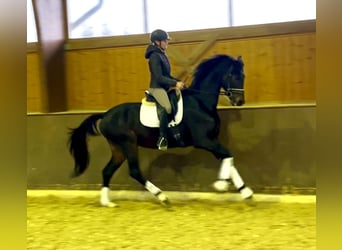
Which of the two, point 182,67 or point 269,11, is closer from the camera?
point 269,11

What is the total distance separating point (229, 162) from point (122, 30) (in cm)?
246

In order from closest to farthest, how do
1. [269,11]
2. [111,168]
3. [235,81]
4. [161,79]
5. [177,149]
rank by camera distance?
[161,79]
[235,81]
[111,168]
[177,149]
[269,11]

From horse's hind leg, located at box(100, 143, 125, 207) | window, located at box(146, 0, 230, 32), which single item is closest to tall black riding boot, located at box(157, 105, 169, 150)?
horse's hind leg, located at box(100, 143, 125, 207)

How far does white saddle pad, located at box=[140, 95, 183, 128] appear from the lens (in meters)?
4.47

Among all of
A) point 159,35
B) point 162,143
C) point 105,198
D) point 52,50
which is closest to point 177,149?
point 162,143

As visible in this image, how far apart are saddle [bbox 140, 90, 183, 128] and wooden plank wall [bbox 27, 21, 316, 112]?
45.1 inches

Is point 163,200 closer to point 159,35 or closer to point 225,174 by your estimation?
point 225,174

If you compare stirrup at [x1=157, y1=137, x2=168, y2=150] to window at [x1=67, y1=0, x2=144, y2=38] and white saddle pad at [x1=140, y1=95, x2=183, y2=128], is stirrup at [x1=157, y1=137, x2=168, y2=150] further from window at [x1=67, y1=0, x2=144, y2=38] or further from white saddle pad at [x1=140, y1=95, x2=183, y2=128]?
window at [x1=67, y1=0, x2=144, y2=38]

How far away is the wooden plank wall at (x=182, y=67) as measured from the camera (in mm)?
5156

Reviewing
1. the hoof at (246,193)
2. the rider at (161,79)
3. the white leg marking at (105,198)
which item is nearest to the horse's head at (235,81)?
the rider at (161,79)

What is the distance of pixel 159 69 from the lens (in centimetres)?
438

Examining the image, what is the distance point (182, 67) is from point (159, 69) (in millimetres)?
1215

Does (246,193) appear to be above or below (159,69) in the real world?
below

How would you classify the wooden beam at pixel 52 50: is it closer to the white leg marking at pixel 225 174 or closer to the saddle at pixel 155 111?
the saddle at pixel 155 111
